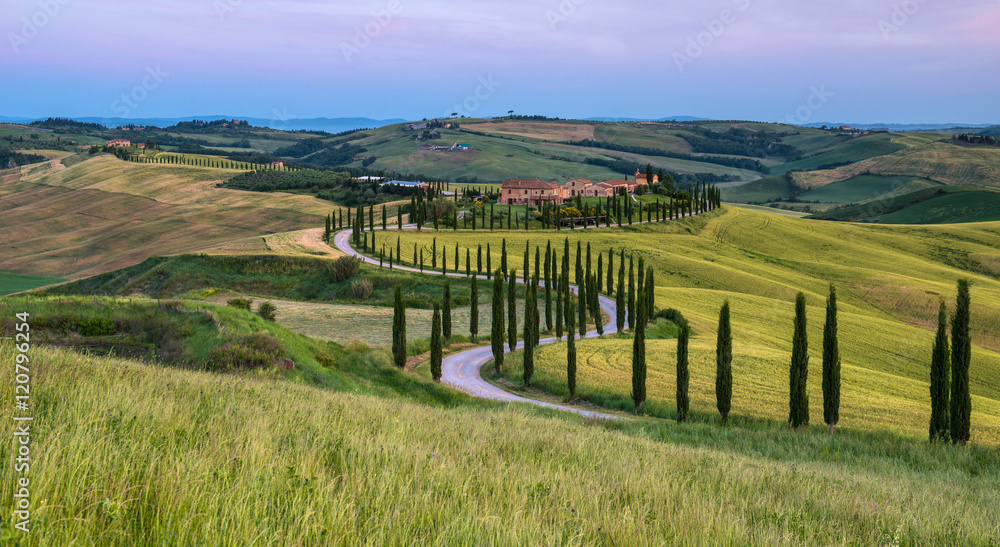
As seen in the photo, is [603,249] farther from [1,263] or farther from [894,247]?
[1,263]

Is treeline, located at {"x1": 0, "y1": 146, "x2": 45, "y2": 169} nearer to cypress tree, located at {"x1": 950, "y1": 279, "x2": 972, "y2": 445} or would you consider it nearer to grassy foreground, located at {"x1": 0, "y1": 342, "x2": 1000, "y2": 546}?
grassy foreground, located at {"x1": 0, "y1": 342, "x2": 1000, "y2": 546}

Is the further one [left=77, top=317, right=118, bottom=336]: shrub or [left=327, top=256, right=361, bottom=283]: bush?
[left=327, top=256, right=361, bottom=283]: bush

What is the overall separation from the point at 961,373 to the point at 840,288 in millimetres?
57012

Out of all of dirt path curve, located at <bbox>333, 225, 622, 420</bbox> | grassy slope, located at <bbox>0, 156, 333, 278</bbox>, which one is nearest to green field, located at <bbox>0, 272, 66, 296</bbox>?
grassy slope, located at <bbox>0, 156, 333, 278</bbox>

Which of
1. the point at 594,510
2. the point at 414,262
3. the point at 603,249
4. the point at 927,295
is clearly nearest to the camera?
the point at 594,510

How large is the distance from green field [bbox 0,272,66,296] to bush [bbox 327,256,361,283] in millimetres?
38064

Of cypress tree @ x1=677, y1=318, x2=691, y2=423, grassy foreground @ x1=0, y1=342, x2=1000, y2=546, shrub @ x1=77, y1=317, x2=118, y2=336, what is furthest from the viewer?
cypress tree @ x1=677, y1=318, x2=691, y2=423

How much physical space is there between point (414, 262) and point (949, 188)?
483 ft

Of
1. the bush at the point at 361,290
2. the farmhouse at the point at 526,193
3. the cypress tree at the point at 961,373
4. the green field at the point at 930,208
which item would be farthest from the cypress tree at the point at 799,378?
the green field at the point at 930,208

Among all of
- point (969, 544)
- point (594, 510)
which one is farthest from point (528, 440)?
point (969, 544)

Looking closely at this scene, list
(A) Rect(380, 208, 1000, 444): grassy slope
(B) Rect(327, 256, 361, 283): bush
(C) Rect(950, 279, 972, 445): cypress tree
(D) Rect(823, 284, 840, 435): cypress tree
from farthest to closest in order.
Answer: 1. (B) Rect(327, 256, 361, 283): bush
2. (A) Rect(380, 208, 1000, 444): grassy slope
3. (D) Rect(823, 284, 840, 435): cypress tree
4. (C) Rect(950, 279, 972, 445): cypress tree

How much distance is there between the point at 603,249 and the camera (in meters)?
89.2

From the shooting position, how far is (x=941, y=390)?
23547 mm

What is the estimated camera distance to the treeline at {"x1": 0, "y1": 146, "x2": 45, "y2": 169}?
192 meters
